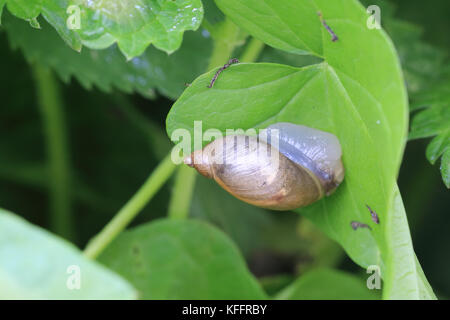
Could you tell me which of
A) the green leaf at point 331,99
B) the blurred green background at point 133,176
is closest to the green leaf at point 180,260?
the green leaf at point 331,99

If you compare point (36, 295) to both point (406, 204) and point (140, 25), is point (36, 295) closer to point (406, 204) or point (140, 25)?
point (140, 25)

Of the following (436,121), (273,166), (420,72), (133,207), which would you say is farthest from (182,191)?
(420,72)

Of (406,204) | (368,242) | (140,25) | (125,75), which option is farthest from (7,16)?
(406,204)

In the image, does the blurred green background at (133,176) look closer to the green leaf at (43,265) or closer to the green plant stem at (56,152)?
the green plant stem at (56,152)

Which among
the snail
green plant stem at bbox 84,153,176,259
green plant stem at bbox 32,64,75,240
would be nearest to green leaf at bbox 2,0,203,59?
the snail

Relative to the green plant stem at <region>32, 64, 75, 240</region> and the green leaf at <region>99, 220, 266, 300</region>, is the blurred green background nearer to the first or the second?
the green plant stem at <region>32, 64, 75, 240</region>

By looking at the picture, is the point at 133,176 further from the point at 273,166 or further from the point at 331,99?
the point at 331,99
